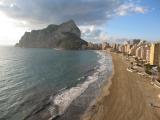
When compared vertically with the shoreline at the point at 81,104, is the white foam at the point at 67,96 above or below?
above

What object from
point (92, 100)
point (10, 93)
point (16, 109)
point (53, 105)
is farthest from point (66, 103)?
point (10, 93)

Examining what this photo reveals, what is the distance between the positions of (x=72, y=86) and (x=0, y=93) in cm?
1398

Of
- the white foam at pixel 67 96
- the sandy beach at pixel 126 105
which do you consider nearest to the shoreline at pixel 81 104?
the white foam at pixel 67 96

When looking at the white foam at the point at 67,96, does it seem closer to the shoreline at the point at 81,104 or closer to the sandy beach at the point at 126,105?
the shoreline at the point at 81,104

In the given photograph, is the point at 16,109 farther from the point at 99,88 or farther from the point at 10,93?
the point at 99,88

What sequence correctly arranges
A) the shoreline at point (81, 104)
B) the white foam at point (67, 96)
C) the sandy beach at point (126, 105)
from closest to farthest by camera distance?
the sandy beach at point (126, 105)
the shoreline at point (81, 104)
the white foam at point (67, 96)

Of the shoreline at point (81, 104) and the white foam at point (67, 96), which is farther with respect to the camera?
the white foam at point (67, 96)

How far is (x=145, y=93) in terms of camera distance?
125 ft

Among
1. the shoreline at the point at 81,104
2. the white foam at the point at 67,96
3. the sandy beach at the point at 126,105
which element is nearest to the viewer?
the sandy beach at the point at 126,105

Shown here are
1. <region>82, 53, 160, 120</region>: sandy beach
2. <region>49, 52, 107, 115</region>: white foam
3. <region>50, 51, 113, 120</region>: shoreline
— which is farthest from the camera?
<region>49, 52, 107, 115</region>: white foam

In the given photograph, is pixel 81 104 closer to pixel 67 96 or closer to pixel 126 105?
pixel 67 96

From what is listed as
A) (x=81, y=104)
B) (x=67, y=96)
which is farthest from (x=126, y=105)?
(x=67, y=96)

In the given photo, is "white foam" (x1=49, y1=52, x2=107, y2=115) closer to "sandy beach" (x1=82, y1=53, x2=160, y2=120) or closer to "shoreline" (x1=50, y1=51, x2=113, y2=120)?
"shoreline" (x1=50, y1=51, x2=113, y2=120)

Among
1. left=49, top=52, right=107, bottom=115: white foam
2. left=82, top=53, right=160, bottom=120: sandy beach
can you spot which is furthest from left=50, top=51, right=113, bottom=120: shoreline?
left=82, top=53, right=160, bottom=120: sandy beach
